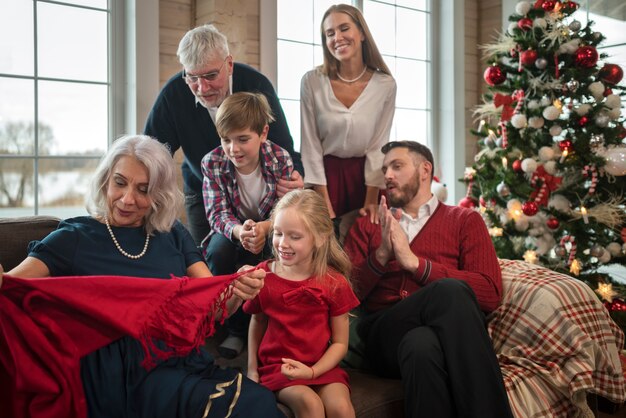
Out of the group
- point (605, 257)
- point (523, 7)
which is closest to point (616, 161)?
point (605, 257)

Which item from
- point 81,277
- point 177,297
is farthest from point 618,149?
point 81,277

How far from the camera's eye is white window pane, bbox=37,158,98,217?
346 cm

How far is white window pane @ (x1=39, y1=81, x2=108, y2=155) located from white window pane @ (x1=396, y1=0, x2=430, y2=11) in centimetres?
250

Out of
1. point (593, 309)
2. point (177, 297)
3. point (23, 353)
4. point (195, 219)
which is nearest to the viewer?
point (23, 353)

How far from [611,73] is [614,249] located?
0.99m

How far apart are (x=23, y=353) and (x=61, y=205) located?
187cm

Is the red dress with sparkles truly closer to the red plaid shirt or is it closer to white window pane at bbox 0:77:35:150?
the red plaid shirt

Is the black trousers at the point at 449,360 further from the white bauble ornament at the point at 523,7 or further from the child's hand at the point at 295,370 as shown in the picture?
the white bauble ornament at the point at 523,7

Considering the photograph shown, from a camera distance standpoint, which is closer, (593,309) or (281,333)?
(281,333)

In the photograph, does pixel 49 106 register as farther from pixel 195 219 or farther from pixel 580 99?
pixel 580 99

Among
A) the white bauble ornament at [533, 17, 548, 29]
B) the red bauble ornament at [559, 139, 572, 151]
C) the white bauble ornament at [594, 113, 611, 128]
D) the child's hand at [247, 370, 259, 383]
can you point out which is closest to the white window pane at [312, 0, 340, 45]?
the white bauble ornament at [533, 17, 548, 29]

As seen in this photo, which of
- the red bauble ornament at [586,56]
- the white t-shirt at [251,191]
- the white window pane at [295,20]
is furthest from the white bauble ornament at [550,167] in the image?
the white t-shirt at [251,191]

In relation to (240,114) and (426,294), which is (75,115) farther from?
(426,294)

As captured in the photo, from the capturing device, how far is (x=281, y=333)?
221cm
